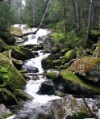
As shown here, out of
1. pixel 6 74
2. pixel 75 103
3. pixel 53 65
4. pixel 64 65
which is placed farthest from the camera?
pixel 53 65

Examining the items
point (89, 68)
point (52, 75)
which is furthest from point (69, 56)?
point (89, 68)

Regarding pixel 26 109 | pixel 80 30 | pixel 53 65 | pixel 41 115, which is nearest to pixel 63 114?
pixel 41 115

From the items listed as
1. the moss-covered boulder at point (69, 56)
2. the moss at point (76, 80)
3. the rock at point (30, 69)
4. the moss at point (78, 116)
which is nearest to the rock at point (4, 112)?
the moss at point (78, 116)

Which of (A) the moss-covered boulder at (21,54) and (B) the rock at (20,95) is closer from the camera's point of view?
(B) the rock at (20,95)

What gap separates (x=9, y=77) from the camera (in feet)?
53.0

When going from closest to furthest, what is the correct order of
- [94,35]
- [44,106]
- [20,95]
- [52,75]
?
[44,106]
[20,95]
[52,75]
[94,35]

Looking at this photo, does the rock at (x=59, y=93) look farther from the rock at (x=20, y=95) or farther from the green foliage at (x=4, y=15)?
the green foliage at (x=4, y=15)

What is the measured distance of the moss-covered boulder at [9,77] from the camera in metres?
15.7

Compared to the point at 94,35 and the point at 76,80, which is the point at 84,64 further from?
the point at 94,35

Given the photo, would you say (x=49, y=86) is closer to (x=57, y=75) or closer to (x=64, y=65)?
(x=57, y=75)

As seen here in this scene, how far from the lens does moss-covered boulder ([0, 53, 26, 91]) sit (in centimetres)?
1568

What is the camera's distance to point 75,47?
950 inches

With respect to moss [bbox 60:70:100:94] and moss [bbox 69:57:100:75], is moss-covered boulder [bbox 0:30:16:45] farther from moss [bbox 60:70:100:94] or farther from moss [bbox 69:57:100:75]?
moss [bbox 60:70:100:94]

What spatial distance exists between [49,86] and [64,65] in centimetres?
459
